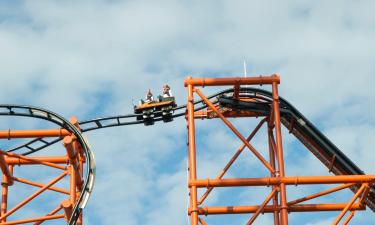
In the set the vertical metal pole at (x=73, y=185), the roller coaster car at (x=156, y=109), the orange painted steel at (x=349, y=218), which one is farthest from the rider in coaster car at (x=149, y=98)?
the orange painted steel at (x=349, y=218)

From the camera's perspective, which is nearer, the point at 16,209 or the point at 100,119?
the point at 16,209

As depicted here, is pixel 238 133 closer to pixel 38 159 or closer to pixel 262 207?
pixel 262 207

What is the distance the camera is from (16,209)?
2272 cm

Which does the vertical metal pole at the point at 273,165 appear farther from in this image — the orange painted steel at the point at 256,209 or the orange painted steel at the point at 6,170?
the orange painted steel at the point at 6,170

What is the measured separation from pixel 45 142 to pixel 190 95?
5309mm

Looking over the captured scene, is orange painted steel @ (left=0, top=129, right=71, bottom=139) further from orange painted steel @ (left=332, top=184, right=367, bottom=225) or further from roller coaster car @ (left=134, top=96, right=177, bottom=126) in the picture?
orange painted steel @ (left=332, top=184, right=367, bottom=225)

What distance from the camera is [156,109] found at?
2494cm

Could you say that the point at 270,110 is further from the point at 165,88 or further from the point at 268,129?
the point at 165,88

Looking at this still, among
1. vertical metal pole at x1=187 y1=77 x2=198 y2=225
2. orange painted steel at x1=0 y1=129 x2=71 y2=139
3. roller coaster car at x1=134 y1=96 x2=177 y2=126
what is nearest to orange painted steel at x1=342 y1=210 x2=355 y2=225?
vertical metal pole at x1=187 y1=77 x2=198 y2=225

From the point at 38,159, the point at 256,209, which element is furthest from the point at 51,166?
the point at 256,209

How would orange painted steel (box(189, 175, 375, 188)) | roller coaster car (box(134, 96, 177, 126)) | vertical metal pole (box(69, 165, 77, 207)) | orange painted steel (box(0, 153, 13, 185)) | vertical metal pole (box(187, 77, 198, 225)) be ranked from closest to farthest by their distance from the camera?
vertical metal pole (box(187, 77, 198, 225)) < orange painted steel (box(189, 175, 375, 188)) < vertical metal pole (box(69, 165, 77, 207)) < orange painted steel (box(0, 153, 13, 185)) < roller coaster car (box(134, 96, 177, 126))

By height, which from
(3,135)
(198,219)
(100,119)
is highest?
(100,119)

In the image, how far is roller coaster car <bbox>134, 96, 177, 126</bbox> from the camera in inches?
977

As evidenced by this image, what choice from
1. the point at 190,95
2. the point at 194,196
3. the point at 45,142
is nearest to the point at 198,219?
the point at 194,196
